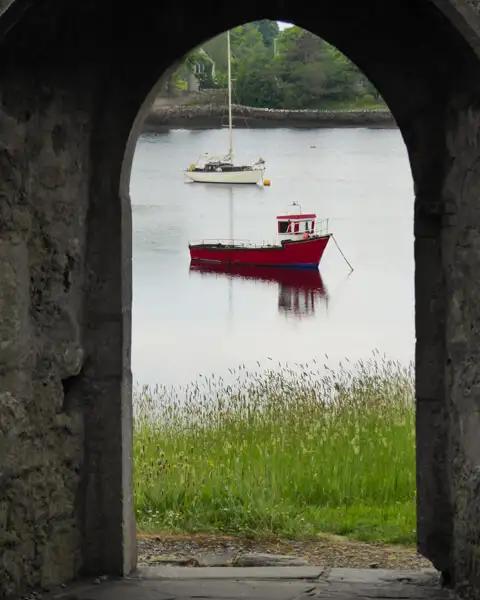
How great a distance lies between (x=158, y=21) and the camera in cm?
407

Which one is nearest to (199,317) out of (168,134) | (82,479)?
(82,479)

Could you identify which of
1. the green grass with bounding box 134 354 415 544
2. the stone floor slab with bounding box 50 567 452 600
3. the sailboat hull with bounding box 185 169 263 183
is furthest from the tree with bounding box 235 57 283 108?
the stone floor slab with bounding box 50 567 452 600

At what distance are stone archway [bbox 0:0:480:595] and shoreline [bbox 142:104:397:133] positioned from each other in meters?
29.6

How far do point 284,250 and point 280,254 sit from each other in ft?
0.42

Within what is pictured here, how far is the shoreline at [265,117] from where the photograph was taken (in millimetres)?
33719

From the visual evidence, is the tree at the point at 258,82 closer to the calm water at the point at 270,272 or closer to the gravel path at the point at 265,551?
the calm water at the point at 270,272

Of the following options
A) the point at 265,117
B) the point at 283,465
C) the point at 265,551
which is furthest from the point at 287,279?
the point at 265,551

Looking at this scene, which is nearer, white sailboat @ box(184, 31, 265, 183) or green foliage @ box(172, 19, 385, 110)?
green foliage @ box(172, 19, 385, 110)

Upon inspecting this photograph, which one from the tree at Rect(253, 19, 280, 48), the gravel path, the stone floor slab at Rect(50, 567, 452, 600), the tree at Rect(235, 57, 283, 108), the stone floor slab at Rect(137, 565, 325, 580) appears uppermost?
the tree at Rect(253, 19, 280, 48)

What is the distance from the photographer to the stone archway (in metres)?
3.67

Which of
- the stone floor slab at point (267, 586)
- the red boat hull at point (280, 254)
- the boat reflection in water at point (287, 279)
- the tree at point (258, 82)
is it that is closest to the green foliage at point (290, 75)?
the tree at point (258, 82)

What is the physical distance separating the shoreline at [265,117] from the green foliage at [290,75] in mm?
394

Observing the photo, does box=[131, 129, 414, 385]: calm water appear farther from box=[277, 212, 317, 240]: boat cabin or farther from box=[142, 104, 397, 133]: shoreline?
box=[277, 212, 317, 240]: boat cabin

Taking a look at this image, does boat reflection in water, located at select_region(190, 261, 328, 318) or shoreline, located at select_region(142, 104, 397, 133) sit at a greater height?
shoreline, located at select_region(142, 104, 397, 133)
